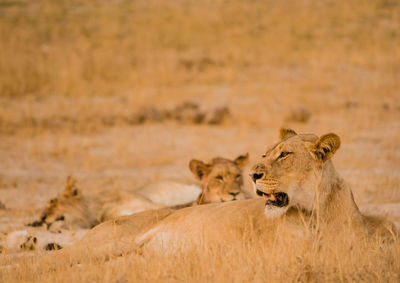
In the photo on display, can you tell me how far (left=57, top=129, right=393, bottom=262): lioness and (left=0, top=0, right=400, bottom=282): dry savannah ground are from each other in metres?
0.14

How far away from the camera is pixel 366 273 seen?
4055 mm

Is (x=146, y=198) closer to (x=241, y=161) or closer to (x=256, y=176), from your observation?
(x=241, y=161)

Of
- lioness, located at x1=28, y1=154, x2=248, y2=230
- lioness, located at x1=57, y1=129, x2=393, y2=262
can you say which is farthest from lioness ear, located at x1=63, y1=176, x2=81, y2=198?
lioness, located at x1=57, y1=129, x2=393, y2=262

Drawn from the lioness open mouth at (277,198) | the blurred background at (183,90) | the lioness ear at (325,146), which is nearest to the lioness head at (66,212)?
the blurred background at (183,90)

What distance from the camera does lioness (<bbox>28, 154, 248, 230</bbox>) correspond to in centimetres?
712

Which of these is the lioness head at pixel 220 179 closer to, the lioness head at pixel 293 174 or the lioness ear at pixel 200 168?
the lioness ear at pixel 200 168

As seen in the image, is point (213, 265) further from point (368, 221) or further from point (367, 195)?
point (367, 195)

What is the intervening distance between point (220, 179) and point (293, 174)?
2877mm

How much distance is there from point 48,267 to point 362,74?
615 inches

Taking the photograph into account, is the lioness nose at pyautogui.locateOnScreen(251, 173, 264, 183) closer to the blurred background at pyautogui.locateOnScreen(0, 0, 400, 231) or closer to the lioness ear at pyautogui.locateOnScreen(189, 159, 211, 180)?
the blurred background at pyautogui.locateOnScreen(0, 0, 400, 231)

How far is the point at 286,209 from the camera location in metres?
4.36

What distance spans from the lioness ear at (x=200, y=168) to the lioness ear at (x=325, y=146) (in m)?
3.21

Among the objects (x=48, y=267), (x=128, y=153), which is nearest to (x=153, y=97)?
(x=128, y=153)

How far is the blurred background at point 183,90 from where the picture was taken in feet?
35.9
